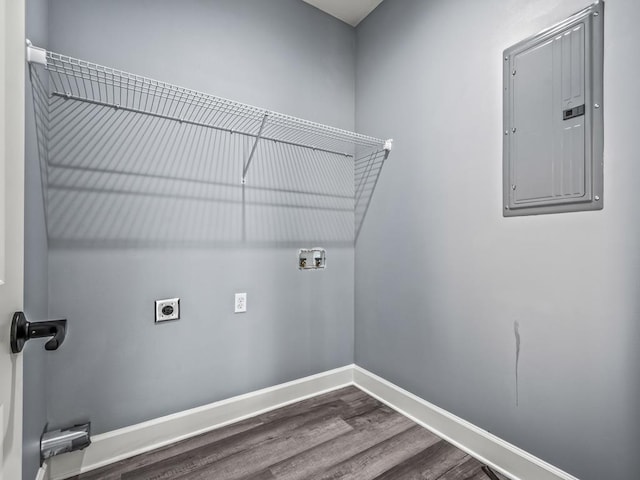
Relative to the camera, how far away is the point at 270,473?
1.34 m

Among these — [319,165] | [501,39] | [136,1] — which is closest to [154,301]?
[319,165]

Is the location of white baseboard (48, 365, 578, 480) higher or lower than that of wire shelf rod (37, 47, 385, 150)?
lower

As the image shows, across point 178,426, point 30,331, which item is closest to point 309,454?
Result: point 178,426

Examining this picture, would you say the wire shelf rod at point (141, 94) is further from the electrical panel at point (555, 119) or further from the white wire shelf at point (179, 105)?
the electrical panel at point (555, 119)

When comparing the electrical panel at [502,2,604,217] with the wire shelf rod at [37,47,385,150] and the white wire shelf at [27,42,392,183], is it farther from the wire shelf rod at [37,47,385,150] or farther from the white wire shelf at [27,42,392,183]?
the wire shelf rod at [37,47,385,150]

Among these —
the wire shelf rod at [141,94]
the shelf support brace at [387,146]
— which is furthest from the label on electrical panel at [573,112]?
the wire shelf rod at [141,94]

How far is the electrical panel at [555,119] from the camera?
43.2 inches

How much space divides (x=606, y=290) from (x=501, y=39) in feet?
3.64

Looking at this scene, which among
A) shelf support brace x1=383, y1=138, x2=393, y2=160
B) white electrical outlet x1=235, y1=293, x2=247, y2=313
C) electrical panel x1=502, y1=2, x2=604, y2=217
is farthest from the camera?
shelf support brace x1=383, y1=138, x2=393, y2=160

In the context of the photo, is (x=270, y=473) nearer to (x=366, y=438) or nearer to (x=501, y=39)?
(x=366, y=438)

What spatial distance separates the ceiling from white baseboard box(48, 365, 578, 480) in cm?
240

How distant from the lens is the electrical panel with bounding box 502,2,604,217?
1098 millimetres

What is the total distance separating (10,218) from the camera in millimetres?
572

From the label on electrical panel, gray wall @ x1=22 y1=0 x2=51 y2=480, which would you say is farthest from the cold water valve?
the label on electrical panel
